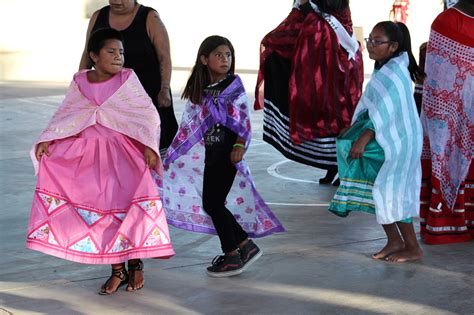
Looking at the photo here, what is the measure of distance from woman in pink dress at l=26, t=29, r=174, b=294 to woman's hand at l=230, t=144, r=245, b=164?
45 cm

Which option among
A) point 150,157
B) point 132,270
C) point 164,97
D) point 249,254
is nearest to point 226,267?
point 249,254

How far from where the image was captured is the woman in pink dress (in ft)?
19.2

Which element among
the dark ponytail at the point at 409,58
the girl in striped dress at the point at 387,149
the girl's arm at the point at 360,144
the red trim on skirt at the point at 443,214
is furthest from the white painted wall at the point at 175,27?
the girl's arm at the point at 360,144

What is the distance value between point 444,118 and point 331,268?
4.26ft

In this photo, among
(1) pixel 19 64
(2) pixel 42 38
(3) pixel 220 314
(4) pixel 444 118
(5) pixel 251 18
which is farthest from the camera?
(5) pixel 251 18

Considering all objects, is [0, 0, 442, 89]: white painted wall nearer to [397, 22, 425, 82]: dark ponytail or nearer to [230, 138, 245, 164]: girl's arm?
[397, 22, 425, 82]: dark ponytail

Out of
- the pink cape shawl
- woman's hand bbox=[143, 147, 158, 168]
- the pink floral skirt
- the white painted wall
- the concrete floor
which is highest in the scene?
the pink cape shawl

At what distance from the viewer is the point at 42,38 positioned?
24125 millimetres

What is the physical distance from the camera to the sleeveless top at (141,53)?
23.7 feet

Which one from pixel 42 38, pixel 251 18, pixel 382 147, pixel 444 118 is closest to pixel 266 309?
pixel 382 147

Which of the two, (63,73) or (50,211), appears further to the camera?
(63,73)

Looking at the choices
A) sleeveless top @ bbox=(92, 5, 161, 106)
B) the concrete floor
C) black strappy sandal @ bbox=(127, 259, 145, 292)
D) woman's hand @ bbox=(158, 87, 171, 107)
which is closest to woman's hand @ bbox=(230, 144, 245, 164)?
the concrete floor

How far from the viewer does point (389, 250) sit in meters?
6.73

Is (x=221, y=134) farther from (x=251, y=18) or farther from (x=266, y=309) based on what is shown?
(x=251, y=18)
